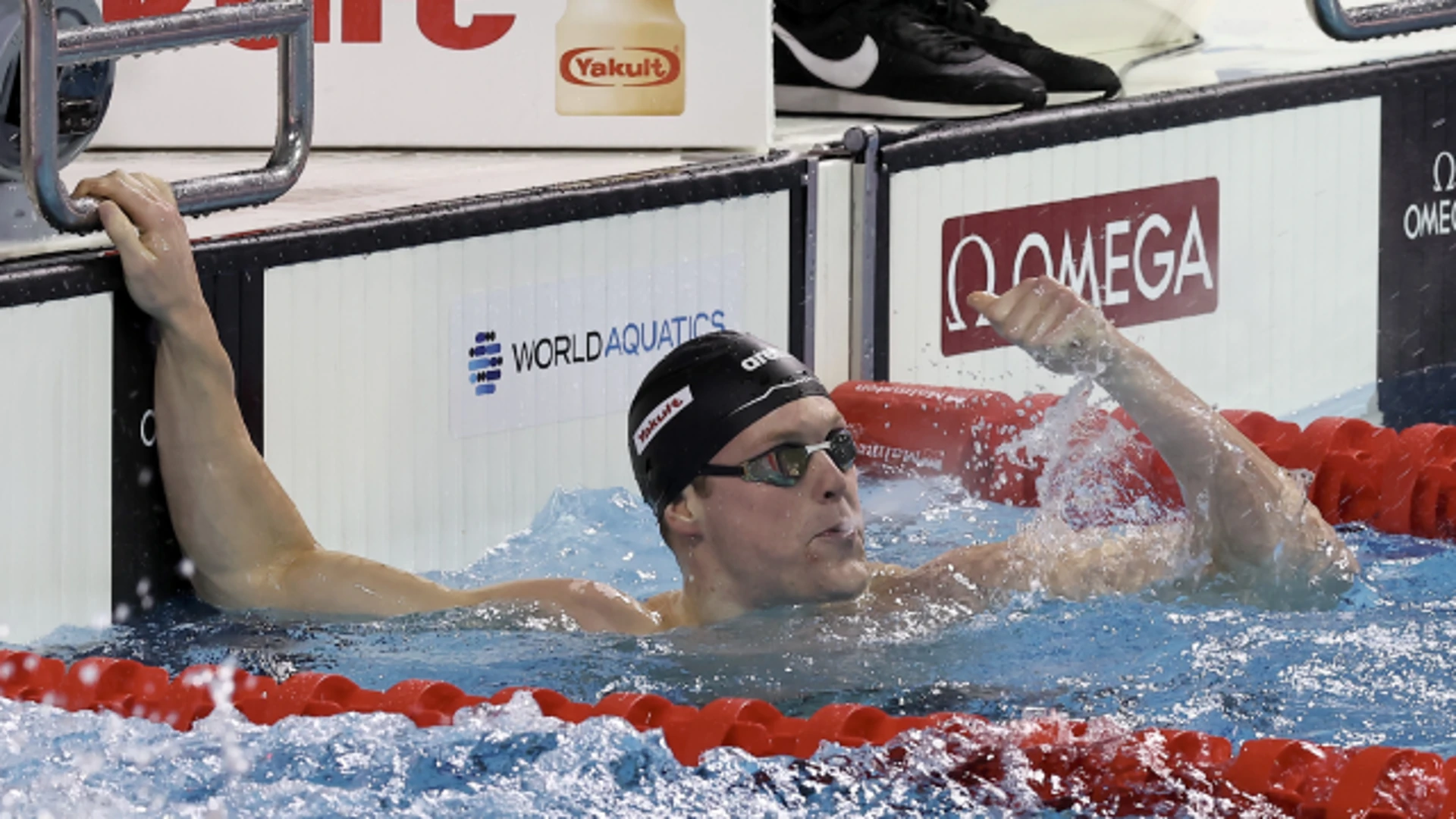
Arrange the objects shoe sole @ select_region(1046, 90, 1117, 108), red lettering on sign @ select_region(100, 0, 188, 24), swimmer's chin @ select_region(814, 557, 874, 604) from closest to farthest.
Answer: swimmer's chin @ select_region(814, 557, 874, 604) → red lettering on sign @ select_region(100, 0, 188, 24) → shoe sole @ select_region(1046, 90, 1117, 108)

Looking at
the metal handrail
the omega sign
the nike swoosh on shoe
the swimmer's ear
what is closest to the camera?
the swimmer's ear

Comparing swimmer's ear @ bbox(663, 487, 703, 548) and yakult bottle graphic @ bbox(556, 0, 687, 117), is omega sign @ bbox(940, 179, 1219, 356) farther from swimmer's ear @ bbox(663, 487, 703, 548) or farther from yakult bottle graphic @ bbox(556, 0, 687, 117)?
swimmer's ear @ bbox(663, 487, 703, 548)

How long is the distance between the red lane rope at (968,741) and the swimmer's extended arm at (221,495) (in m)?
0.47

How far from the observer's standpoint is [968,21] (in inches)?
186

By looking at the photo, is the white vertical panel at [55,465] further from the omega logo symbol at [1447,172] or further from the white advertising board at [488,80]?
the omega logo symbol at [1447,172]

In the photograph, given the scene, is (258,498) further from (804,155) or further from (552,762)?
(804,155)

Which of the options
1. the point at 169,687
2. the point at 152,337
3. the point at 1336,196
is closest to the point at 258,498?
the point at 152,337

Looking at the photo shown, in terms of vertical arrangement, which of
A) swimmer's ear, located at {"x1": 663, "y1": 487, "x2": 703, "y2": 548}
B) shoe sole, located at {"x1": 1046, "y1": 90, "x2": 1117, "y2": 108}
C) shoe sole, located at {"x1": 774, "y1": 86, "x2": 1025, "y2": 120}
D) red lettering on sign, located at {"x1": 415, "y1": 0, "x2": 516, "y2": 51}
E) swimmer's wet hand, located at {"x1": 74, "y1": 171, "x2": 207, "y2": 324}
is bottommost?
swimmer's ear, located at {"x1": 663, "y1": 487, "x2": 703, "y2": 548}

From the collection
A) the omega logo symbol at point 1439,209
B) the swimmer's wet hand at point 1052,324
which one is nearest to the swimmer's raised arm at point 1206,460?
the swimmer's wet hand at point 1052,324

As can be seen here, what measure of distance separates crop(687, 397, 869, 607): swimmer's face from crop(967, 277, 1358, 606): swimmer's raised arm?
272 mm

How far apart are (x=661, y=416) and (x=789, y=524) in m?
0.23

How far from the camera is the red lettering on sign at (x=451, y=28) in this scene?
3.92 metres

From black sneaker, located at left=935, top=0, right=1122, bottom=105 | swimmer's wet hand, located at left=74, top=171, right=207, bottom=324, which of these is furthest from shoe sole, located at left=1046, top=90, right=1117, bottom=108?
swimmer's wet hand, located at left=74, top=171, right=207, bottom=324

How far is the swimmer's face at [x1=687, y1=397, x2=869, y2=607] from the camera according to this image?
2.79 m
